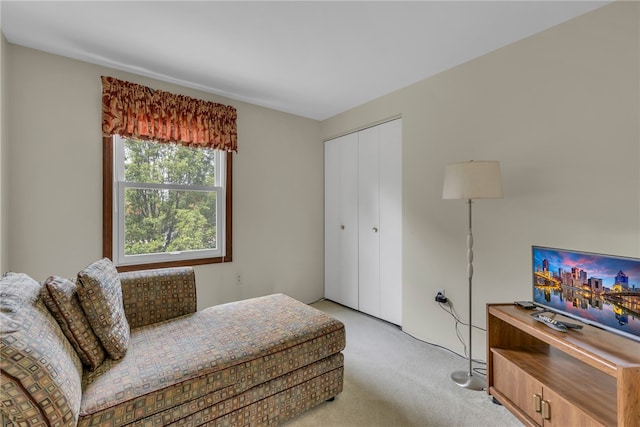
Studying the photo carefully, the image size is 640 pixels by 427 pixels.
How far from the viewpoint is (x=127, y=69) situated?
240cm

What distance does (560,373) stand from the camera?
1.49 meters

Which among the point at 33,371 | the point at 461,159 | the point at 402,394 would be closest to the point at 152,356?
the point at 33,371

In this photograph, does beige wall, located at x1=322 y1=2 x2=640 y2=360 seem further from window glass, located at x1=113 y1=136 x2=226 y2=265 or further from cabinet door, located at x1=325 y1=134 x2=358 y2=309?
window glass, located at x1=113 y1=136 x2=226 y2=265

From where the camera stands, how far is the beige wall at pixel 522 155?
5.26ft

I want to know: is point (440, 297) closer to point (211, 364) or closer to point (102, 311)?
point (211, 364)

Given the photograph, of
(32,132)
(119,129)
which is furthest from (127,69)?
(32,132)

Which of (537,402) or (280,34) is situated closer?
(537,402)

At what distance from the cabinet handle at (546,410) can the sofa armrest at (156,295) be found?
80.9 inches

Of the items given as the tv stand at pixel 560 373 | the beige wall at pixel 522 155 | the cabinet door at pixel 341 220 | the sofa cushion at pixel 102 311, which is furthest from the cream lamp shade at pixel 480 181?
the sofa cushion at pixel 102 311

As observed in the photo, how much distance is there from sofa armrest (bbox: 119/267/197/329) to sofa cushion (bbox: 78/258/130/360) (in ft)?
1.16

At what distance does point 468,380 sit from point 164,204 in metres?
2.77

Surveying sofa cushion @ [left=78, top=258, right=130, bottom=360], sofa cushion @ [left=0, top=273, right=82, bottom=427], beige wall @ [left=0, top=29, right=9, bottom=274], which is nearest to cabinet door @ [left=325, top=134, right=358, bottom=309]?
sofa cushion @ [left=78, top=258, right=130, bottom=360]

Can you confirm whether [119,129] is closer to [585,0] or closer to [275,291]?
[275,291]

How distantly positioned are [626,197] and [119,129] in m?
3.36
